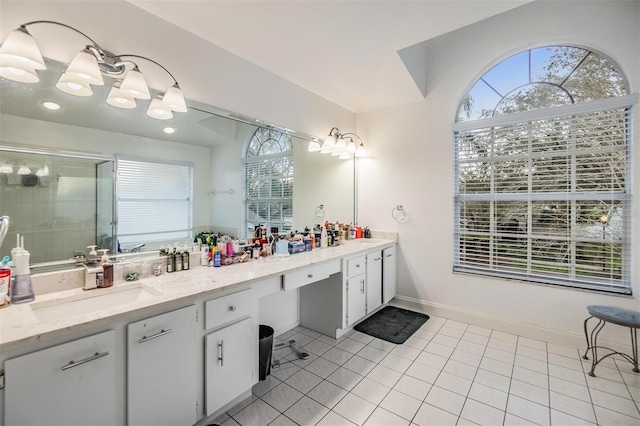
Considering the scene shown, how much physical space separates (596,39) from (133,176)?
408 centimetres

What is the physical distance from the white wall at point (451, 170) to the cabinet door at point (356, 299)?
0.88m

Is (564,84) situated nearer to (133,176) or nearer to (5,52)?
(133,176)

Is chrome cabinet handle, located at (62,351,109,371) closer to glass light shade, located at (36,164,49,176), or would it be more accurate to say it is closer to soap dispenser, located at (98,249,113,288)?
soap dispenser, located at (98,249,113,288)

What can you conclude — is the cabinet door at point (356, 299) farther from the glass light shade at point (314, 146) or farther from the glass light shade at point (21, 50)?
the glass light shade at point (21, 50)

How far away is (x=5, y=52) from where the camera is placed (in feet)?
4.01

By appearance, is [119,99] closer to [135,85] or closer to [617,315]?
[135,85]

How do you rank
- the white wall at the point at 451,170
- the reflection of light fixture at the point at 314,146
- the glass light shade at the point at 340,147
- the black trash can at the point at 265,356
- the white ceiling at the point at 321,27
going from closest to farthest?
the white ceiling at the point at 321,27 → the black trash can at the point at 265,356 → the white wall at the point at 451,170 → the reflection of light fixture at the point at 314,146 → the glass light shade at the point at 340,147

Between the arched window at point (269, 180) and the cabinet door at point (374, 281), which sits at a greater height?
the arched window at point (269, 180)

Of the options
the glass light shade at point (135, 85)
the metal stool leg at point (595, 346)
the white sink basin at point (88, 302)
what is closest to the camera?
the white sink basin at point (88, 302)

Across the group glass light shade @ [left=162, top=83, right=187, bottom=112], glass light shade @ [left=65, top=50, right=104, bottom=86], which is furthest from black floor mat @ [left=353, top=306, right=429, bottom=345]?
glass light shade @ [left=65, top=50, right=104, bottom=86]

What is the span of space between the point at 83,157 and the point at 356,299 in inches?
98.7

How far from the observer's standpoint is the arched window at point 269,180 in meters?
2.58

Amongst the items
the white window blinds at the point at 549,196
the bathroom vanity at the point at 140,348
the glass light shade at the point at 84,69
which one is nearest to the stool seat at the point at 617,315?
the white window blinds at the point at 549,196

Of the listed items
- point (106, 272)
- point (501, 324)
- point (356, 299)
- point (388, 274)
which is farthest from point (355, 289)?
point (106, 272)
